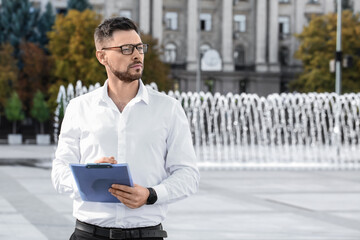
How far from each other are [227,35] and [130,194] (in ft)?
216

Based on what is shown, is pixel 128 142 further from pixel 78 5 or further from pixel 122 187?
pixel 78 5

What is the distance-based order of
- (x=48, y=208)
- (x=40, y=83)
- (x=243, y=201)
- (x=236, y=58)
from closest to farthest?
(x=48, y=208) → (x=243, y=201) → (x=40, y=83) → (x=236, y=58)

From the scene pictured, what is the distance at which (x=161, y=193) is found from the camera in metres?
3.10

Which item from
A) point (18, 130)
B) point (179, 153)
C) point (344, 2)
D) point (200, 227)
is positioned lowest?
point (18, 130)

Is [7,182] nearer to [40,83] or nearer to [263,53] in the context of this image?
[40,83]

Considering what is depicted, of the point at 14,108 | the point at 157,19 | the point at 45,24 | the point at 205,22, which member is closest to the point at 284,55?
the point at 205,22

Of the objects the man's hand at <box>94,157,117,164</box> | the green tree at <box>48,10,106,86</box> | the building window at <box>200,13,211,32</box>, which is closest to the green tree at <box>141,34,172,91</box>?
the green tree at <box>48,10,106,86</box>

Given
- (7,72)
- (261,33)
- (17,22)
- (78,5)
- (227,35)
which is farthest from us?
(227,35)

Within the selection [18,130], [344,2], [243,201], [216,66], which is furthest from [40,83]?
[243,201]

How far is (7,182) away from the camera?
16.8 metres

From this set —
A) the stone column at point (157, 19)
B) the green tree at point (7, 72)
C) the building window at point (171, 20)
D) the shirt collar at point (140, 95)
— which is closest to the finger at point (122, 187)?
the shirt collar at point (140, 95)

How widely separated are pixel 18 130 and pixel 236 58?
21384 mm

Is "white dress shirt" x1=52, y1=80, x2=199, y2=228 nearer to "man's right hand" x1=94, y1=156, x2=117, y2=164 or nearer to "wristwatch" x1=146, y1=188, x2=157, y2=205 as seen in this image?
"wristwatch" x1=146, y1=188, x2=157, y2=205

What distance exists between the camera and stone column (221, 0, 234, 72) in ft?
224
